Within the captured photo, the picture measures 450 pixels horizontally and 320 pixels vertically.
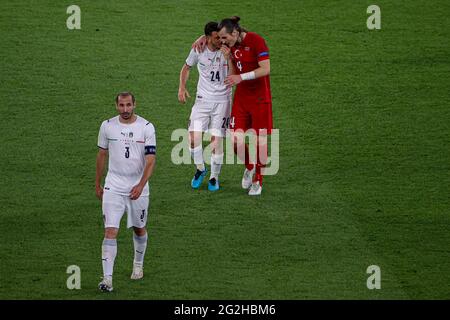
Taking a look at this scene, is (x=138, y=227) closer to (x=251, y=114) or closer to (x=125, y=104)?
(x=125, y=104)

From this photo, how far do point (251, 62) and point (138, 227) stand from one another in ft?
9.99

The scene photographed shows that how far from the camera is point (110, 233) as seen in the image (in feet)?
37.3

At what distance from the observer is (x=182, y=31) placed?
19.8 m

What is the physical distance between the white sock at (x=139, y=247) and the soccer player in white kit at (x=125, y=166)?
0.66 ft

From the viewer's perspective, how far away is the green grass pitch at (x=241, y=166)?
12008 millimetres

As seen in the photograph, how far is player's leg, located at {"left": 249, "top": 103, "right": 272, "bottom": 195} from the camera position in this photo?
14.1 meters

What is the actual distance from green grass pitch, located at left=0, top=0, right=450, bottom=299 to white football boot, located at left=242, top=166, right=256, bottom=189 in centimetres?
12

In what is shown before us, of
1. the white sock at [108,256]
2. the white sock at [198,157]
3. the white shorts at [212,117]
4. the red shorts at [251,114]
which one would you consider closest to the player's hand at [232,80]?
the red shorts at [251,114]

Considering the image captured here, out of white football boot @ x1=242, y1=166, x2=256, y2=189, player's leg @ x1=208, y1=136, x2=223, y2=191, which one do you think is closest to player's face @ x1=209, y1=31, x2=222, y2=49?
player's leg @ x1=208, y1=136, x2=223, y2=191

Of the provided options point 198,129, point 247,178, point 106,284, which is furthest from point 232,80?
point 106,284

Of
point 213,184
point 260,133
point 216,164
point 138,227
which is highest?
point 260,133

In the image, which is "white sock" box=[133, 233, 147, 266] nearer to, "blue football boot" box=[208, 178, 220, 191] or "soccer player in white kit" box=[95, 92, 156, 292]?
"soccer player in white kit" box=[95, 92, 156, 292]

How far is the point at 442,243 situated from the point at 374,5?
864 cm
